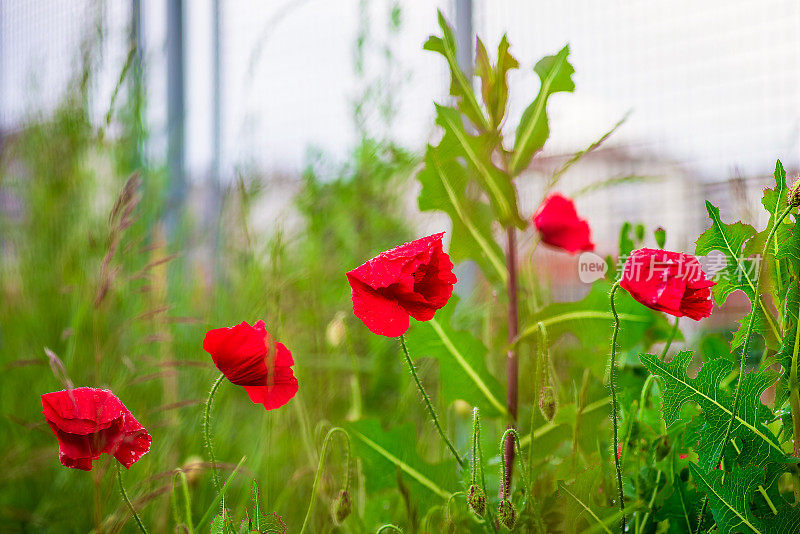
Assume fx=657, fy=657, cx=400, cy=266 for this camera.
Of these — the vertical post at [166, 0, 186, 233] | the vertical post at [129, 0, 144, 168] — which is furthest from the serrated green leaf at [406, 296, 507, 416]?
the vertical post at [166, 0, 186, 233]

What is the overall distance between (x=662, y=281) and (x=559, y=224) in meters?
0.17

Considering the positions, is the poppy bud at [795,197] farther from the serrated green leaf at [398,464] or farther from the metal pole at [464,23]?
the metal pole at [464,23]

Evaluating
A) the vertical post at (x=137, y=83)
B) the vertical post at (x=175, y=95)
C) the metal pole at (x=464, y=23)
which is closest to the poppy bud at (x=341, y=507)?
the vertical post at (x=137, y=83)

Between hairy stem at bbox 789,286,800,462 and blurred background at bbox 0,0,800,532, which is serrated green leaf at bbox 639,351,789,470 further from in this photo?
blurred background at bbox 0,0,800,532

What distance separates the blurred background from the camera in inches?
26.7

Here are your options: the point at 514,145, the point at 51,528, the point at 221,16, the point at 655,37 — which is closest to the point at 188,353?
the point at 51,528

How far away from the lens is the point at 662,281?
33 centimetres

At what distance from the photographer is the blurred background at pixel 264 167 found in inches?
26.7

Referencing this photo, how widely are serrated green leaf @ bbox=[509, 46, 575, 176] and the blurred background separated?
23 centimetres

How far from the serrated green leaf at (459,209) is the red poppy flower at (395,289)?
0.11m

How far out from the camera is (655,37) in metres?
1.04

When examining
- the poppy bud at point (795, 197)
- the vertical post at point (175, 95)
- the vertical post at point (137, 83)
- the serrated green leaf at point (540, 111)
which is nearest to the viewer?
the poppy bud at point (795, 197)

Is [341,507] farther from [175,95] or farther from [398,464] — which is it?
[175,95]

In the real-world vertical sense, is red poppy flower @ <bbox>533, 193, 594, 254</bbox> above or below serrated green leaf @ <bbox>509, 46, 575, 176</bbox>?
below
